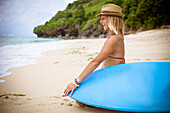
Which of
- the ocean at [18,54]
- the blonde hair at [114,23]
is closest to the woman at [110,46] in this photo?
the blonde hair at [114,23]

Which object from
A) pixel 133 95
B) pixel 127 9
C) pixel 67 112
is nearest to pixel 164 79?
pixel 133 95

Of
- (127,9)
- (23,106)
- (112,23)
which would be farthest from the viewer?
(127,9)

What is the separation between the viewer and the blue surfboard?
1.23m

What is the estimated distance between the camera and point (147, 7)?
878 inches

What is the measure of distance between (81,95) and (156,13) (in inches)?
938

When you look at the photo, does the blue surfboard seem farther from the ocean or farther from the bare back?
the ocean

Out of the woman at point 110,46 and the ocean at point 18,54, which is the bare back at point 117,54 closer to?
the woman at point 110,46

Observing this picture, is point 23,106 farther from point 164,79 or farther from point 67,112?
point 164,79

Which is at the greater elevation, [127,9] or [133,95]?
[127,9]

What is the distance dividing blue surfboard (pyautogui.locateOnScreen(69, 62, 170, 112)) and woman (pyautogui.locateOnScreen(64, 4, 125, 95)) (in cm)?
11

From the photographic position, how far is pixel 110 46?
5.16 feet

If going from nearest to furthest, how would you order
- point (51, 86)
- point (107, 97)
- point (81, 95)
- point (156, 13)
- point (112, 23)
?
point (107, 97) → point (81, 95) → point (112, 23) → point (51, 86) → point (156, 13)

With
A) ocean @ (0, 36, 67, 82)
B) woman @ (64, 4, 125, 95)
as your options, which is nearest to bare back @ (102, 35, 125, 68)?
woman @ (64, 4, 125, 95)

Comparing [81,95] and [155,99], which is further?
[81,95]
